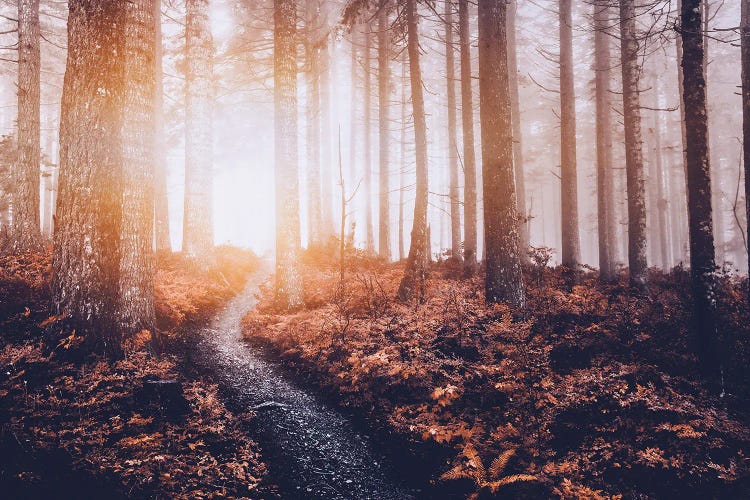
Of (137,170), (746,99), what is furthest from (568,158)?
(137,170)

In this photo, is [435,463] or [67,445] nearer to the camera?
[67,445]

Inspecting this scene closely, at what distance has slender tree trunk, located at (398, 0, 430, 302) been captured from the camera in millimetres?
9750

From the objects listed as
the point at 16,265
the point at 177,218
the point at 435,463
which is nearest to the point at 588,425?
the point at 435,463

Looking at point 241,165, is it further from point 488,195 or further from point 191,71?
point 488,195

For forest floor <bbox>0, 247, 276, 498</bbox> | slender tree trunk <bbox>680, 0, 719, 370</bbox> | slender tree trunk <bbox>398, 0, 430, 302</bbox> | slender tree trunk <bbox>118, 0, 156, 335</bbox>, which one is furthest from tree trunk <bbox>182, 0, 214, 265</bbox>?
slender tree trunk <bbox>680, 0, 719, 370</bbox>

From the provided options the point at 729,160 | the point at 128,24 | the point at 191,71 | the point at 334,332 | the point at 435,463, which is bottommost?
the point at 435,463

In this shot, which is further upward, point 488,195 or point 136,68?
point 136,68

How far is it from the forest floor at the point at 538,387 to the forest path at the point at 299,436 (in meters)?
0.44

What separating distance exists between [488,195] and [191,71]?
10.5m

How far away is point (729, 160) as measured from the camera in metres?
34.9

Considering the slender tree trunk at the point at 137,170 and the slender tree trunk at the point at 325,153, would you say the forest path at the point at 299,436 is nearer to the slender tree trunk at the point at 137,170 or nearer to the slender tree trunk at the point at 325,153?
the slender tree trunk at the point at 137,170

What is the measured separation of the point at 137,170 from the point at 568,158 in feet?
43.1

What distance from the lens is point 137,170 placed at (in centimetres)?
607

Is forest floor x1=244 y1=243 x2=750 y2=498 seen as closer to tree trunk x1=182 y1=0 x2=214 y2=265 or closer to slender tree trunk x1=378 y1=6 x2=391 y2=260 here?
tree trunk x1=182 y1=0 x2=214 y2=265
